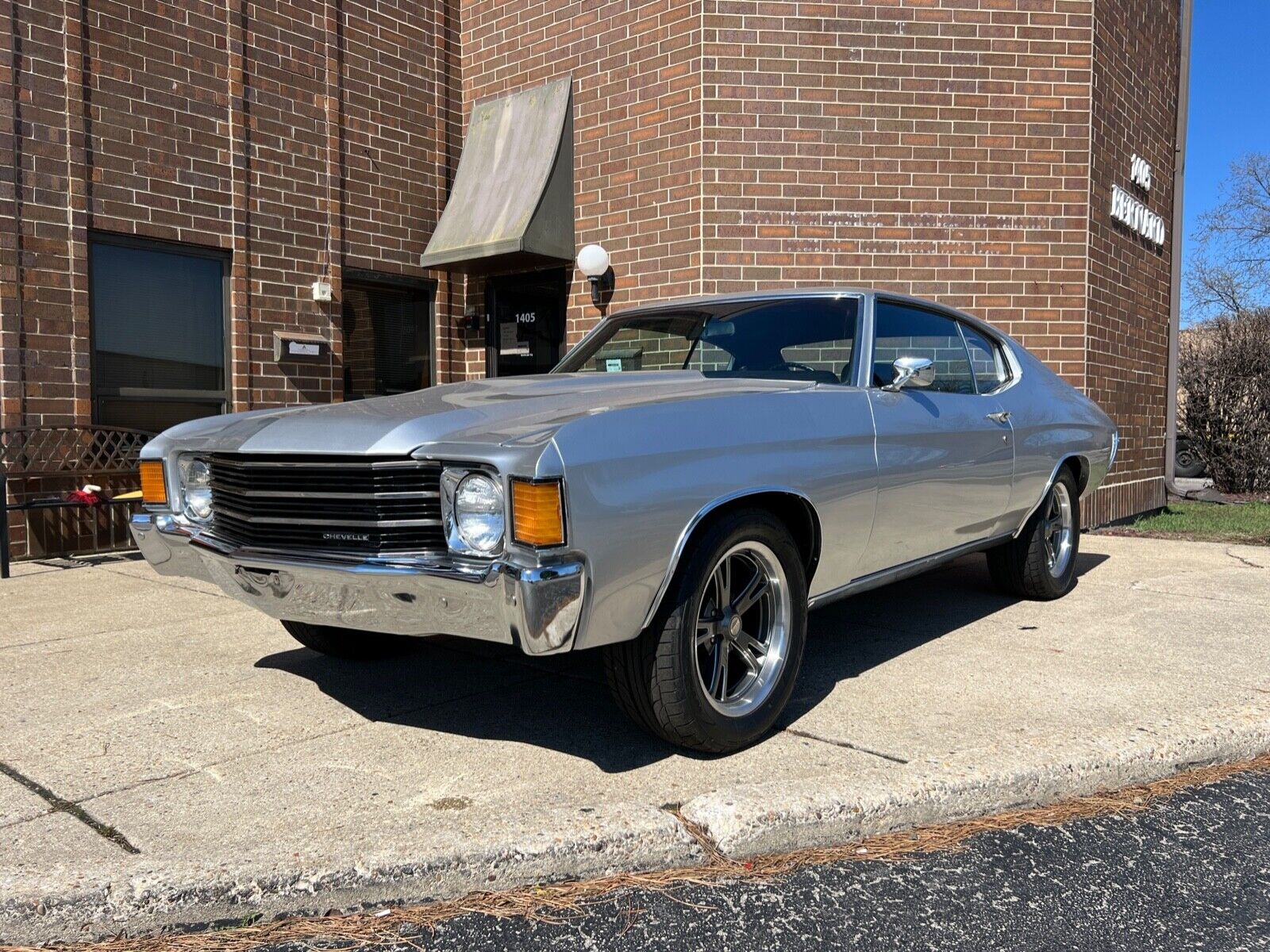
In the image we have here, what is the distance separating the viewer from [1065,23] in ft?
27.8

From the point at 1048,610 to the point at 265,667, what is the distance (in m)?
3.89

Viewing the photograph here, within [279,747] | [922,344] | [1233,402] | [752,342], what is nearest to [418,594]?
[279,747]

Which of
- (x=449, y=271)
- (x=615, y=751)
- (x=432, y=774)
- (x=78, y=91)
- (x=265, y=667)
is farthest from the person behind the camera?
(x=449, y=271)

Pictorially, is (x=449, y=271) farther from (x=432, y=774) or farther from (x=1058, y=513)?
(x=432, y=774)

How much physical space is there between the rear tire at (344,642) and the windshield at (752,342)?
152 centimetres

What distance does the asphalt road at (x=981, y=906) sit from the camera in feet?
7.23

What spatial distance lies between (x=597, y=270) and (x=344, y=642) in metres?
5.44

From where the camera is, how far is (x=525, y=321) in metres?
10.0

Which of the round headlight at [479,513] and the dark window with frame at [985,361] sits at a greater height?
the dark window with frame at [985,361]

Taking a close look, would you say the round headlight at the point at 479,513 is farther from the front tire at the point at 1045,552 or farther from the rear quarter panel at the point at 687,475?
the front tire at the point at 1045,552

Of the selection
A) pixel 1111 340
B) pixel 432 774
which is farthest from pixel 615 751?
pixel 1111 340

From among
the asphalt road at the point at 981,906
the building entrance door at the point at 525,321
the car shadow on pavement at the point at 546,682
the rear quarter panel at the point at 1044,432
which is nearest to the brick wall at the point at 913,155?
the building entrance door at the point at 525,321

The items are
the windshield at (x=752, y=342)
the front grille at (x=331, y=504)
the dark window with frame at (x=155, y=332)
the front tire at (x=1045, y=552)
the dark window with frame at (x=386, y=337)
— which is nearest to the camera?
the front grille at (x=331, y=504)

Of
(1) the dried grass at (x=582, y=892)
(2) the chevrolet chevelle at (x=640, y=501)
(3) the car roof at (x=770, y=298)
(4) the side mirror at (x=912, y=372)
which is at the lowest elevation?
(1) the dried grass at (x=582, y=892)
